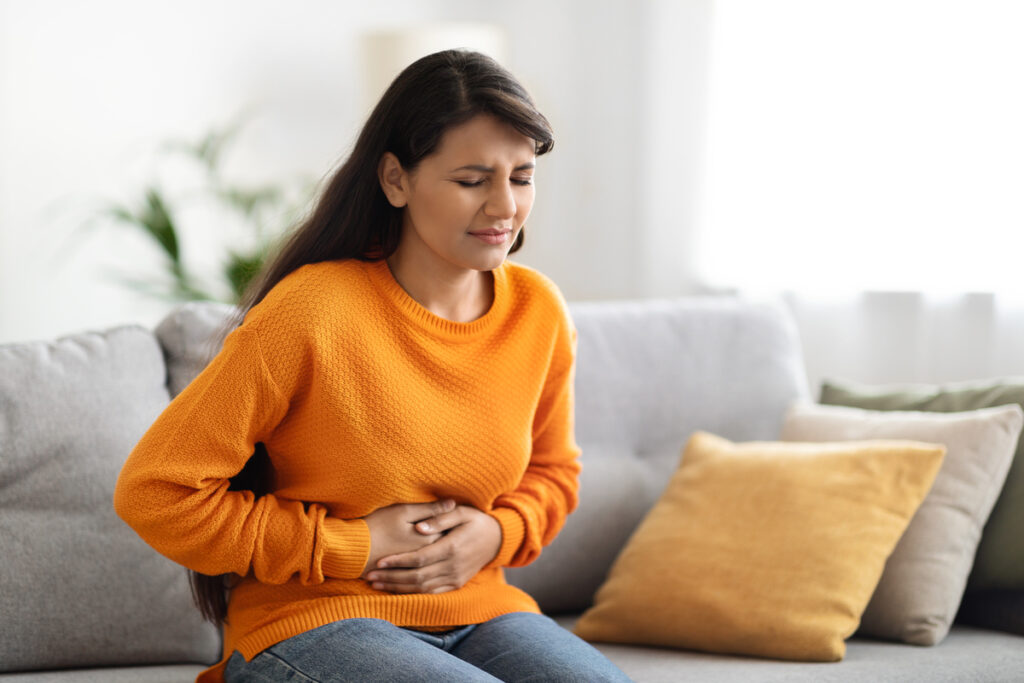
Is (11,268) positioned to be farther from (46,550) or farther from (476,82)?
(476,82)

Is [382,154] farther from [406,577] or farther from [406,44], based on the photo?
[406,44]

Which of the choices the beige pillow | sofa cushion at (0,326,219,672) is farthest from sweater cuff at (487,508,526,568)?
the beige pillow

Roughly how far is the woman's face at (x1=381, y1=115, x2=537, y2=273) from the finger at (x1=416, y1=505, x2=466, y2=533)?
0.34m

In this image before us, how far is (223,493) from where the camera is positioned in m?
1.27

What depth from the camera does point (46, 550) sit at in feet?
5.08

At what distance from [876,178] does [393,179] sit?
1.79 m

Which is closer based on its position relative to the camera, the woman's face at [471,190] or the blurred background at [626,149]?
the woman's face at [471,190]

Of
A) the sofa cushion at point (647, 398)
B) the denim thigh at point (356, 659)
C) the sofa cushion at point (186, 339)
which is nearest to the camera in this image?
the denim thigh at point (356, 659)

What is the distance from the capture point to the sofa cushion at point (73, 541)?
1531mm

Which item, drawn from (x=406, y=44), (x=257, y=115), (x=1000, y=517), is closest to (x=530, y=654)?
(x=1000, y=517)

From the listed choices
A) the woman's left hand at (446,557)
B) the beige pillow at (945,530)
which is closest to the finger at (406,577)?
the woman's left hand at (446,557)

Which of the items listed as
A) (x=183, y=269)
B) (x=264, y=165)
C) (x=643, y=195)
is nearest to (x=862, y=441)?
(x=643, y=195)

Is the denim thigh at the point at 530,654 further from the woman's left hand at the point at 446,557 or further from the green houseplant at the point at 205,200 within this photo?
the green houseplant at the point at 205,200

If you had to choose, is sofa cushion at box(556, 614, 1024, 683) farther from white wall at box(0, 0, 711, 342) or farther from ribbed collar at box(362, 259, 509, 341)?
white wall at box(0, 0, 711, 342)
